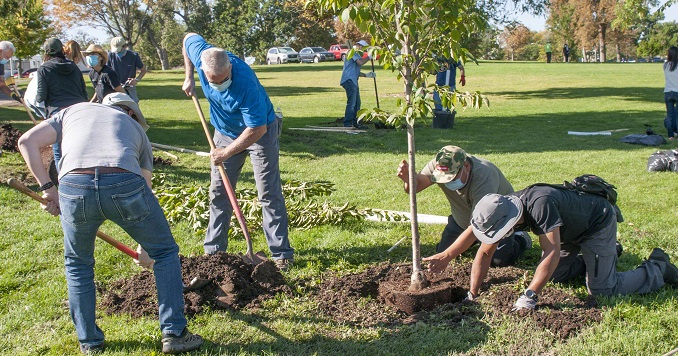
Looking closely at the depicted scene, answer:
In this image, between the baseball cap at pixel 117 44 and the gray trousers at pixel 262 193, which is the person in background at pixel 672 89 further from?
the baseball cap at pixel 117 44

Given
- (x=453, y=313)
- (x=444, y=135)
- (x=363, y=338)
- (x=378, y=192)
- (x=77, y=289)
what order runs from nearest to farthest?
(x=77, y=289), (x=363, y=338), (x=453, y=313), (x=378, y=192), (x=444, y=135)

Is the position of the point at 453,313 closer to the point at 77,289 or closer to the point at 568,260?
the point at 568,260

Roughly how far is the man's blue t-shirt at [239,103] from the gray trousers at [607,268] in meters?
2.51

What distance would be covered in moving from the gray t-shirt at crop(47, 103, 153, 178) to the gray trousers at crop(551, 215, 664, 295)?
307 centimetres

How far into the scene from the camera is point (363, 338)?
4016 mm

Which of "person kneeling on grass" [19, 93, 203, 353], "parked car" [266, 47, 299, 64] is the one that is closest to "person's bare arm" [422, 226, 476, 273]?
"person kneeling on grass" [19, 93, 203, 353]

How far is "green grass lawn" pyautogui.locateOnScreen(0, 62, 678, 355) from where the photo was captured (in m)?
3.88

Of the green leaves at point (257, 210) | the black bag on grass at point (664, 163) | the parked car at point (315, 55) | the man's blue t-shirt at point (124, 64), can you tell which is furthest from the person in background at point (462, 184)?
the parked car at point (315, 55)

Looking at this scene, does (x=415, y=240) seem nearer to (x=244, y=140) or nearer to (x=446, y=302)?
(x=446, y=302)

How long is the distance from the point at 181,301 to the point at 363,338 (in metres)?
1.17

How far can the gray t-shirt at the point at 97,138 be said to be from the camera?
133 inches

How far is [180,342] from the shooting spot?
146 inches

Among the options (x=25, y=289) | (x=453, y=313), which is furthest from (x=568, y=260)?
(x=25, y=289)

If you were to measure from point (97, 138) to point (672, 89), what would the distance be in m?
11.0
